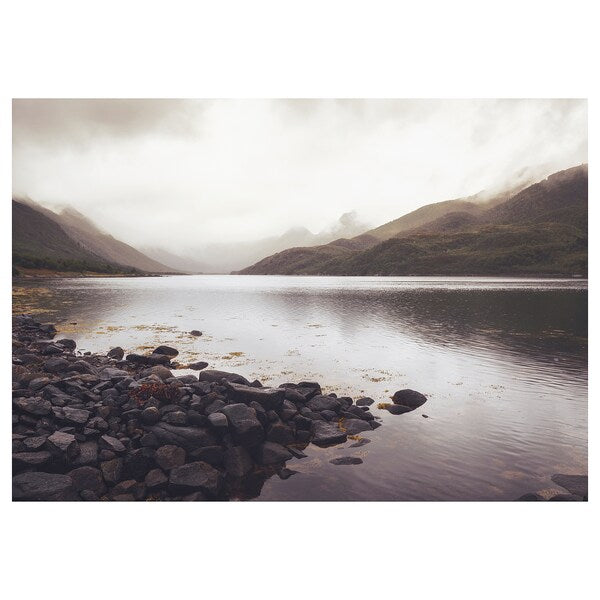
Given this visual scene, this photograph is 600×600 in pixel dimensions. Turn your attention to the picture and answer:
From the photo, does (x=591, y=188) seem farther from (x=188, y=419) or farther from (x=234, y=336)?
(x=234, y=336)

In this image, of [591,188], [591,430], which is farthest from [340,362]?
[591,188]

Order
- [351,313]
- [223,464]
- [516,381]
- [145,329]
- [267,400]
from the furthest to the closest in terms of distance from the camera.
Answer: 1. [351,313]
2. [145,329]
3. [516,381]
4. [267,400]
5. [223,464]

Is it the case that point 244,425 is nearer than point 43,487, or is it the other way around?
point 43,487

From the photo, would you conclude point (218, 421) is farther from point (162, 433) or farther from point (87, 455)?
point (87, 455)

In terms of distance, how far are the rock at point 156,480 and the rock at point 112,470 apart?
31.1 inches

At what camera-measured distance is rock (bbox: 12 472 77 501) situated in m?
9.60

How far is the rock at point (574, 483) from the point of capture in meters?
10.8

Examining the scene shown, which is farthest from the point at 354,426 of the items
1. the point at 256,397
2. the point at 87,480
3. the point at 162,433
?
the point at 87,480

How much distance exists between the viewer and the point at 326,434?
13594mm

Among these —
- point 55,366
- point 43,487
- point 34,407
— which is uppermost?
point 55,366

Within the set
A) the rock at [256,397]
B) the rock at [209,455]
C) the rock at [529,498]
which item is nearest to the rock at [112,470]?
the rock at [209,455]

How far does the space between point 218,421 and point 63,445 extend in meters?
4.41

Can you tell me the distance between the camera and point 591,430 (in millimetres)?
13008
